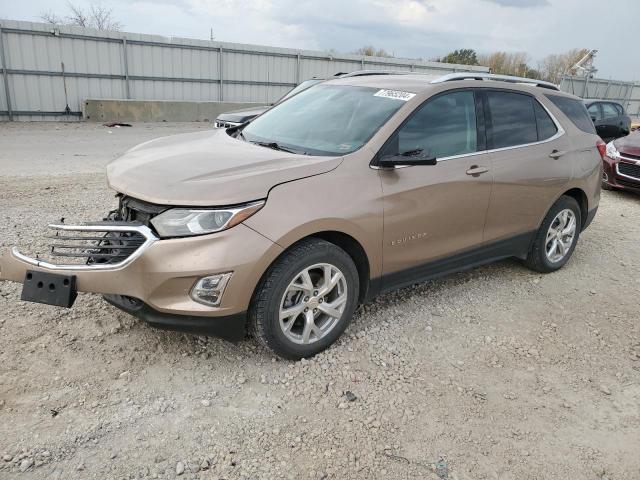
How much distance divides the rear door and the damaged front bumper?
7.27 ft

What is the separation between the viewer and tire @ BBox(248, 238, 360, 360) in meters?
3.04

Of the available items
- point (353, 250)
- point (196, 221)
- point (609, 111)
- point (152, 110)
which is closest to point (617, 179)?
point (609, 111)

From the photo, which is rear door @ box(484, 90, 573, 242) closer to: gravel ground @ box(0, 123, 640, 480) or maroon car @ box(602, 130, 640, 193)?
gravel ground @ box(0, 123, 640, 480)

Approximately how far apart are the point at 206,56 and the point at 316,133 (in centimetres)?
1764

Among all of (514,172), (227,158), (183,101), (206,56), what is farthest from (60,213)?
(206,56)

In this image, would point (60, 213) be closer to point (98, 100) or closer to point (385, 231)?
point (385, 231)

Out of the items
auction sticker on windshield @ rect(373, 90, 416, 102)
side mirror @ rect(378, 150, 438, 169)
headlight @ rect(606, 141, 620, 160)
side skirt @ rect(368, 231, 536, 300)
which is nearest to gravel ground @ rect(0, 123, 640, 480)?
side skirt @ rect(368, 231, 536, 300)

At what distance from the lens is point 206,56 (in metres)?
19.8

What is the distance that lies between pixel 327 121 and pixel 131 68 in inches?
649

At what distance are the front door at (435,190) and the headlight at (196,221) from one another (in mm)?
1100

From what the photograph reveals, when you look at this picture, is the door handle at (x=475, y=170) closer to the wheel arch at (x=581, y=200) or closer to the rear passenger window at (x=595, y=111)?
the wheel arch at (x=581, y=200)

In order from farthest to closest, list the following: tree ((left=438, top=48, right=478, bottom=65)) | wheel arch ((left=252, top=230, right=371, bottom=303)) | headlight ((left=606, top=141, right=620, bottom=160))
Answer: tree ((left=438, top=48, right=478, bottom=65)) < headlight ((left=606, top=141, right=620, bottom=160)) < wheel arch ((left=252, top=230, right=371, bottom=303))

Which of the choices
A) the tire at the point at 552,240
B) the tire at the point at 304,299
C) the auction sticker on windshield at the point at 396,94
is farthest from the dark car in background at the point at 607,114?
the tire at the point at 304,299

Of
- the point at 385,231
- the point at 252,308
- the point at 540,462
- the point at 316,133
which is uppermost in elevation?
the point at 316,133
